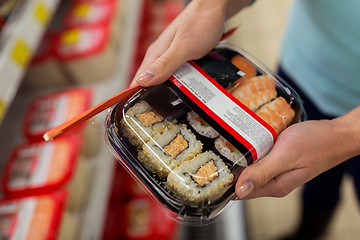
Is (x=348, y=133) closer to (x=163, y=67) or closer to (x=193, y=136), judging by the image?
(x=193, y=136)

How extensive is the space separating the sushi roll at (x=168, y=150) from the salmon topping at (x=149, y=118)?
35 millimetres

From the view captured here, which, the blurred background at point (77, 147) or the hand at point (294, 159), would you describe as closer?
the hand at point (294, 159)

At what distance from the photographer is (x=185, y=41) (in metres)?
0.87

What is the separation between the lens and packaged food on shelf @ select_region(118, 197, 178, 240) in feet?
4.97

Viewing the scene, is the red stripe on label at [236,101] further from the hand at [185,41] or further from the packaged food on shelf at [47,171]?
the packaged food on shelf at [47,171]

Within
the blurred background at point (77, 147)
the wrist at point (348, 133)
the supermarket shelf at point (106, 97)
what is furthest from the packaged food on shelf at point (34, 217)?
the wrist at point (348, 133)

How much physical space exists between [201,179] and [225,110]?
0.59 ft

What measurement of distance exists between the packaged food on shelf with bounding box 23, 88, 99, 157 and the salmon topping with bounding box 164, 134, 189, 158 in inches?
33.5

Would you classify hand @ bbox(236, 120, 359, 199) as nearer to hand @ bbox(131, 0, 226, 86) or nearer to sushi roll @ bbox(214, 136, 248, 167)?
sushi roll @ bbox(214, 136, 248, 167)

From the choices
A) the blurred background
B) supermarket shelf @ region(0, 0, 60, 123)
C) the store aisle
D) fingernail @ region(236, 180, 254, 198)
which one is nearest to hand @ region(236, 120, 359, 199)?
fingernail @ region(236, 180, 254, 198)

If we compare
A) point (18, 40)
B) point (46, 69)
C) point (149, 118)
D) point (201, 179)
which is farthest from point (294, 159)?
point (46, 69)

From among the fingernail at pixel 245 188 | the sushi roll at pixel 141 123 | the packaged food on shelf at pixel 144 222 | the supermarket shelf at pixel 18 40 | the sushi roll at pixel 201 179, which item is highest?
the supermarket shelf at pixel 18 40

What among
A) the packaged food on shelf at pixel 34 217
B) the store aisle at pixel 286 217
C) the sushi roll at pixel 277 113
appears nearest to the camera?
the sushi roll at pixel 277 113

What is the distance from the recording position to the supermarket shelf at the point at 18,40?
1.17m
